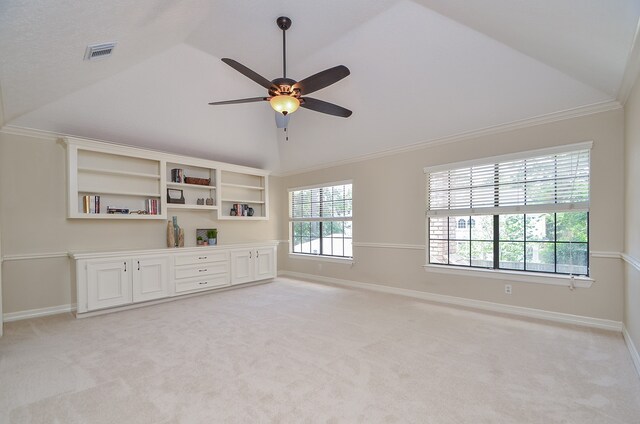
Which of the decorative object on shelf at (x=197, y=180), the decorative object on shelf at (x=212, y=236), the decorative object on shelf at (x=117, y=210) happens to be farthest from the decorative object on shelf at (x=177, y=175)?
the decorative object on shelf at (x=212, y=236)

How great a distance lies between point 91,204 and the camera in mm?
4273

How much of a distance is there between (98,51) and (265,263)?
13.9 feet

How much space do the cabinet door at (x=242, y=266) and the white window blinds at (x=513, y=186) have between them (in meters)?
3.40

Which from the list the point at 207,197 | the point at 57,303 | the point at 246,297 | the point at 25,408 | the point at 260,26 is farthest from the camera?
the point at 207,197

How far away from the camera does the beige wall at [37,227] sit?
381cm

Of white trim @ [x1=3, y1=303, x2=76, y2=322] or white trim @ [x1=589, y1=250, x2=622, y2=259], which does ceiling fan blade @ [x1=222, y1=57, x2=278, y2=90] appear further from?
white trim @ [x1=3, y1=303, x2=76, y2=322]

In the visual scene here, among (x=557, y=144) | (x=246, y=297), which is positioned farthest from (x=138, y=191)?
(x=557, y=144)

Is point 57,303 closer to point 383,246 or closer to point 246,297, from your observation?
point 246,297

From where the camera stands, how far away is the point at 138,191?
480 cm

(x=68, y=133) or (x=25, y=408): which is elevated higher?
(x=68, y=133)

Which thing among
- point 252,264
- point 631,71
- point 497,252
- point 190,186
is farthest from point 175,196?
point 631,71

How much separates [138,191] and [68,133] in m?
1.16

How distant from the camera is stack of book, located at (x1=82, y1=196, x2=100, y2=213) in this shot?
4.23 metres

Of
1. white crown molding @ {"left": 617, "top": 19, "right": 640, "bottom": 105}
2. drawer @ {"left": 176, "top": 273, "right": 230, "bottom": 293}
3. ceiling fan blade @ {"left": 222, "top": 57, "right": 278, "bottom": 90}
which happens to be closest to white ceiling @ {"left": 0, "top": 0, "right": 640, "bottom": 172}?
white crown molding @ {"left": 617, "top": 19, "right": 640, "bottom": 105}
